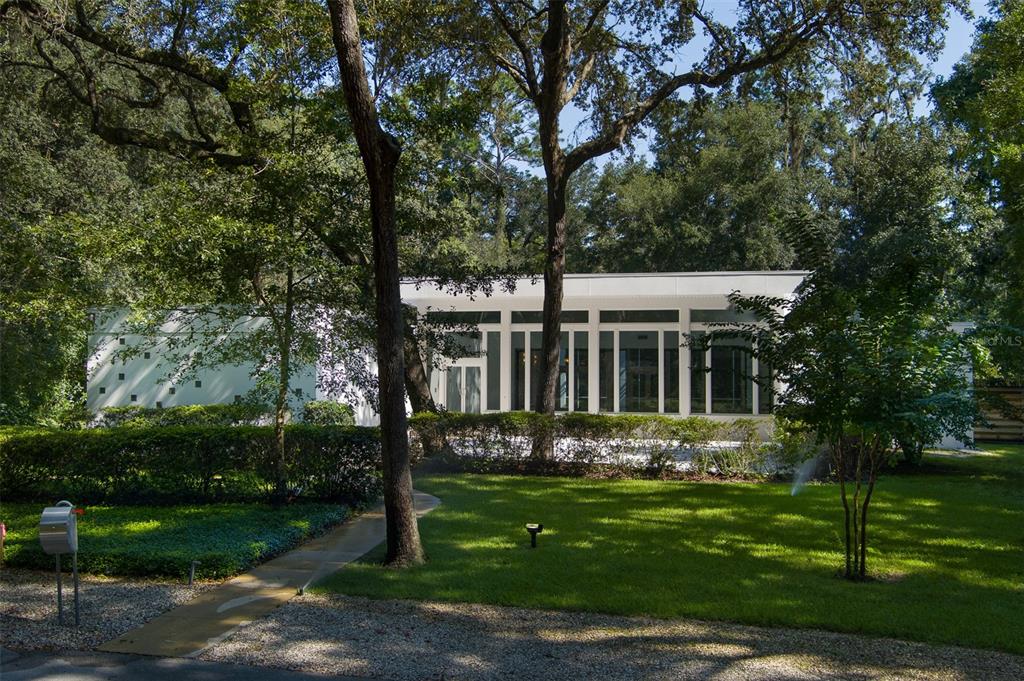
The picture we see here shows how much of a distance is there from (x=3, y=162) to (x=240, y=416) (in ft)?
27.6

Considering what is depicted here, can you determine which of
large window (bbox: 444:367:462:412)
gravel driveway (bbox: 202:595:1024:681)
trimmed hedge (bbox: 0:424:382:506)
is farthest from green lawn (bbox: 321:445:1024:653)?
large window (bbox: 444:367:462:412)

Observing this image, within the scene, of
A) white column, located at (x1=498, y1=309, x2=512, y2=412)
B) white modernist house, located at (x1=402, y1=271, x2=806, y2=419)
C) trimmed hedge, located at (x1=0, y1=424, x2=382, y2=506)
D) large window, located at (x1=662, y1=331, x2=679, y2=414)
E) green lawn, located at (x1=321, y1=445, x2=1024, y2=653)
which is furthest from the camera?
white column, located at (x1=498, y1=309, x2=512, y2=412)

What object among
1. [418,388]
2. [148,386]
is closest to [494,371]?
[418,388]

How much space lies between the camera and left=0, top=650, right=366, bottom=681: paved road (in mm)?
5488

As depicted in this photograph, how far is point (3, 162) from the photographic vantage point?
1762 centimetres

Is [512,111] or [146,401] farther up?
[512,111]

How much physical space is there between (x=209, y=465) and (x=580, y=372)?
1533 cm

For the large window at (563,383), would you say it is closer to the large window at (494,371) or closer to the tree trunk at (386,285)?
the large window at (494,371)

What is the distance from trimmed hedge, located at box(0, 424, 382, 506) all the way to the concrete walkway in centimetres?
141

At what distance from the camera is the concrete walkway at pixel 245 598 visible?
6211 millimetres

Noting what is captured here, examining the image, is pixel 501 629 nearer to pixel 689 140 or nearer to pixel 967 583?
pixel 967 583

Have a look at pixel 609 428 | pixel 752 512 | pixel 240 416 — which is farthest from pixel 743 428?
pixel 240 416

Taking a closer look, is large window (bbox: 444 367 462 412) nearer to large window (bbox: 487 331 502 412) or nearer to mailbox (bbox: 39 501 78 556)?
large window (bbox: 487 331 502 412)

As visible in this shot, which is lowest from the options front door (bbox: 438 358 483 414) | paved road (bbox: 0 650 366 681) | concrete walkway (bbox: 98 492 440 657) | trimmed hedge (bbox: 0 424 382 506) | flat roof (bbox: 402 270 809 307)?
paved road (bbox: 0 650 366 681)
